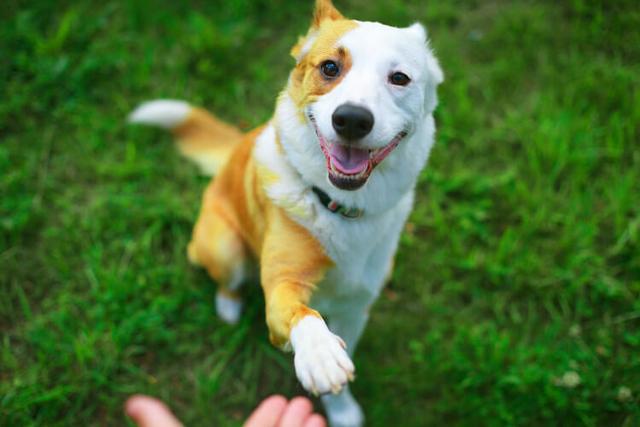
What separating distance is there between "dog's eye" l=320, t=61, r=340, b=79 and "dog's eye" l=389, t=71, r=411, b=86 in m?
0.19

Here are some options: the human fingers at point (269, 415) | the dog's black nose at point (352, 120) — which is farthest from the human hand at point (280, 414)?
the dog's black nose at point (352, 120)

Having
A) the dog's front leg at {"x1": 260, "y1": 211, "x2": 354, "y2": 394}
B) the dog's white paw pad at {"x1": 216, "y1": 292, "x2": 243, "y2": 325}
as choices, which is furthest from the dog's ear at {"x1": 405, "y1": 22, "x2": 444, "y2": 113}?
the dog's white paw pad at {"x1": 216, "y1": 292, "x2": 243, "y2": 325}

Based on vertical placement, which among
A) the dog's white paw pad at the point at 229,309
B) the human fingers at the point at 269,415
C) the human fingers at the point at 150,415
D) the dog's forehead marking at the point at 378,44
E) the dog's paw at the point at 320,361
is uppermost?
the dog's forehead marking at the point at 378,44

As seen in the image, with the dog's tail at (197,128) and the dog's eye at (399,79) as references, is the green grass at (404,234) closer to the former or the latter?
the dog's tail at (197,128)

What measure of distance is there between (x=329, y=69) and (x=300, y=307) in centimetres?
82

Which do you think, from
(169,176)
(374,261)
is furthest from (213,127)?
(374,261)

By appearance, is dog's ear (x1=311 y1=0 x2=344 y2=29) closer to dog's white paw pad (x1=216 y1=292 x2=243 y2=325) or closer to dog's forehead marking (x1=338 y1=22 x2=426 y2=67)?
dog's forehead marking (x1=338 y1=22 x2=426 y2=67)

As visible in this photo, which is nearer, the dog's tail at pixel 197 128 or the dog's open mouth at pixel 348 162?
the dog's open mouth at pixel 348 162

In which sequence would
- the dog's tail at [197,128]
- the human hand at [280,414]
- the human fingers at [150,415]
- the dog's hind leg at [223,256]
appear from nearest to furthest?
the human fingers at [150,415], the human hand at [280,414], the dog's hind leg at [223,256], the dog's tail at [197,128]

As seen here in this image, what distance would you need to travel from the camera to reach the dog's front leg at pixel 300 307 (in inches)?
62.4

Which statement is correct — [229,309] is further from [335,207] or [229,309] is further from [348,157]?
[348,157]

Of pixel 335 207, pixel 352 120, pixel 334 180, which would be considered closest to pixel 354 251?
pixel 335 207

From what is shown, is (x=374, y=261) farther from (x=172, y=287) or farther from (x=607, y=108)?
(x=607, y=108)

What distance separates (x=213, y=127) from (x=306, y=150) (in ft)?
4.48
